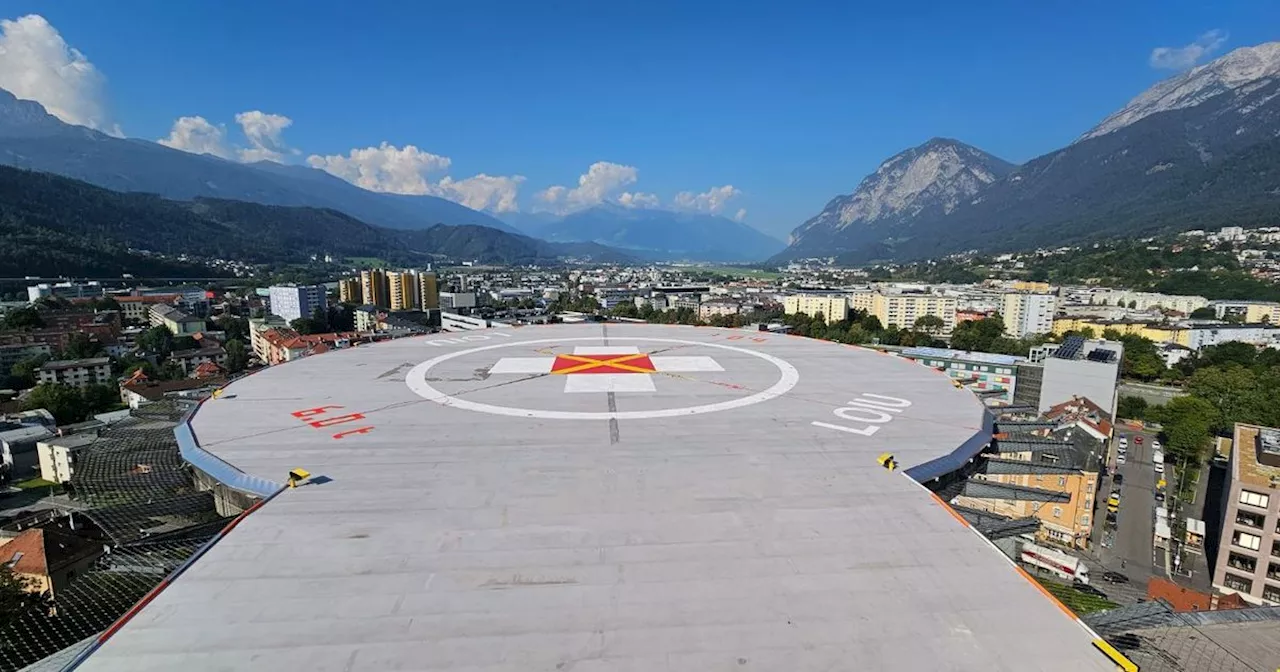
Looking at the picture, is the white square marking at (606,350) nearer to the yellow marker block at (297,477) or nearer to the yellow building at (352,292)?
the yellow marker block at (297,477)

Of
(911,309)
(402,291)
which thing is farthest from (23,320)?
(911,309)

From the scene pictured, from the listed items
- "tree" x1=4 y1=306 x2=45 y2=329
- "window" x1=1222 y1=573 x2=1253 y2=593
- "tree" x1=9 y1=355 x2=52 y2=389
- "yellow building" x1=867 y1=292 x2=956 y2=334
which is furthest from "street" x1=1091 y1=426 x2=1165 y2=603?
"tree" x1=4 y1=306 x2=45 y2=329

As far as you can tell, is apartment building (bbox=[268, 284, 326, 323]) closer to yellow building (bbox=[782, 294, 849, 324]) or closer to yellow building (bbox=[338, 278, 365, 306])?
yellow building (bbox=[338, 278, 365, 306])

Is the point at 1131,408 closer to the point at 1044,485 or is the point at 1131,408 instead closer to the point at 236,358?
the point at 1044,485

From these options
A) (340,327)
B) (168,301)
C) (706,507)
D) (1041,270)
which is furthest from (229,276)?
(1041,270)

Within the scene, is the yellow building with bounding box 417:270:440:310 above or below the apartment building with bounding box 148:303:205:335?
above

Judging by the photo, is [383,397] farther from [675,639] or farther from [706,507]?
[675,639]
